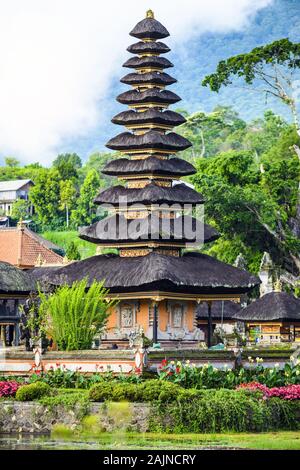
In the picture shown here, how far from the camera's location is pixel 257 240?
71.9 m

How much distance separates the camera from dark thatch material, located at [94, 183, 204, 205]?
4897 cm

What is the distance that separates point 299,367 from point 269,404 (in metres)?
4.63

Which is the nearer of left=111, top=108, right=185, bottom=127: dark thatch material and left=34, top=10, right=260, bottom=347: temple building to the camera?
left=34, top=10, right=260, bottom=347: temple building

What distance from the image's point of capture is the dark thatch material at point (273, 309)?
5541 cm

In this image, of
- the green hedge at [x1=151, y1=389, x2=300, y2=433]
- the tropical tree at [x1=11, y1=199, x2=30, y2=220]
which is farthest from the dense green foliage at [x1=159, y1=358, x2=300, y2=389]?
the tropical tree at [x1=11, y1=199, x2=30, y2=220]

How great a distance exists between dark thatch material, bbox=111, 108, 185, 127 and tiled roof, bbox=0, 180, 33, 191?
77.6m

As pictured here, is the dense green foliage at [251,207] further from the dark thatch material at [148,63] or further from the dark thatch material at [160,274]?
the dark thatch material at [160,274]

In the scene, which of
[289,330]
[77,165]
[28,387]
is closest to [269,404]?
[28,387]

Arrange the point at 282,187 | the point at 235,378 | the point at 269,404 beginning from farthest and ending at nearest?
1. the point at 282,187
2. the point at 235,378
3. the point at 269,404

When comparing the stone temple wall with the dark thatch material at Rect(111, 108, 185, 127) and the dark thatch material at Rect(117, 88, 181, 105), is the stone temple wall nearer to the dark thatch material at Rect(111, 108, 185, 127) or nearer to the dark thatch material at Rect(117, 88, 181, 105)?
the dark thatch material at Rect(111, 108, 185, 127)

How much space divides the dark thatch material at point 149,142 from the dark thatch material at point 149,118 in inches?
17.0

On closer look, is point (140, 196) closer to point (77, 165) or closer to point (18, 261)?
point (18, 261)

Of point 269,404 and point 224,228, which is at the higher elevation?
point 224,228

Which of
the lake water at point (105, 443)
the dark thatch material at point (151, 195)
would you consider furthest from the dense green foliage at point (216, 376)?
the dark thatch material at point (151, 195)
